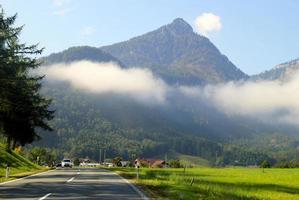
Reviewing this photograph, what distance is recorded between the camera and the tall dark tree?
1489 inches

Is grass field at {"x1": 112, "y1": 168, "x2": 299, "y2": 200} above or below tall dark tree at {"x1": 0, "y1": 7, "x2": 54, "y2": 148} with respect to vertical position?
below

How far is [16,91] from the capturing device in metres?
40.4

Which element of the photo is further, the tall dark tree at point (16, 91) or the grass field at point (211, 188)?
the tall dark tree at point (16, 91)

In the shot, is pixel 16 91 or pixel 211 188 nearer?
pixel 211 188

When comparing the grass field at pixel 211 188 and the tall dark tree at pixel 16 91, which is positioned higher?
the tall dark tree at pixel 16 91

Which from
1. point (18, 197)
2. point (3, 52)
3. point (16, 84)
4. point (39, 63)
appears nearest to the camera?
point (18, 197)

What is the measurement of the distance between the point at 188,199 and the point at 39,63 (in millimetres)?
37789

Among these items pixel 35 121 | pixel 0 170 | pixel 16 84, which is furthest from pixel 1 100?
pixel 35 121

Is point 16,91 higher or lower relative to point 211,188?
higher

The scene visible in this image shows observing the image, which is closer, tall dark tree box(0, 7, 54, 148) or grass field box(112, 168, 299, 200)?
grass field box(112, 168, 299, 200)

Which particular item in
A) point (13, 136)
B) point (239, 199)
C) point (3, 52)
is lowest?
point (239, 199)

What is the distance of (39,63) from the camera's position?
182 feet

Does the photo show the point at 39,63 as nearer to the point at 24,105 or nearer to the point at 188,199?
the point at 24,105

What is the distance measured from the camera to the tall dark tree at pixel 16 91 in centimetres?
3781
